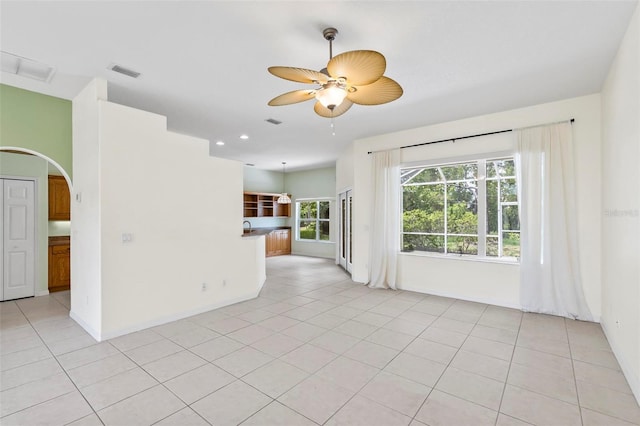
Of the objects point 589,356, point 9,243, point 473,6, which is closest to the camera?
point 473,6

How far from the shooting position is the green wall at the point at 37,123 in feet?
11.8

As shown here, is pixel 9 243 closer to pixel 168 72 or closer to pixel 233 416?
pixel 168 72

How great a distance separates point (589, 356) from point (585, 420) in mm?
1255

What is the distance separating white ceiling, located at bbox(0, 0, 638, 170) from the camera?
2332 millimetres

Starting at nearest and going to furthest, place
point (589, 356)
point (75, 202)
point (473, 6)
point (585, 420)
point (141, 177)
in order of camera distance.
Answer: point (585, 420) < point (473, 6) < point (589, 356) < point (141, 177) < point (75, 202)

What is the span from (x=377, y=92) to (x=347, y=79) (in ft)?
1.30

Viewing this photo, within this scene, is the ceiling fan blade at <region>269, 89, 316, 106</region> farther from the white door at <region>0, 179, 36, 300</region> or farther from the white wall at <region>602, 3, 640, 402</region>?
the white door at <region>0, 179, 36, 300</region>

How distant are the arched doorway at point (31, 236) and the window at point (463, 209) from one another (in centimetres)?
601

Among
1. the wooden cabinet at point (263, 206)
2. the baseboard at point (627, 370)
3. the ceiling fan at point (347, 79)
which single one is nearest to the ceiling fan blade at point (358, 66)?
the ceiling fan at point (347, 79)

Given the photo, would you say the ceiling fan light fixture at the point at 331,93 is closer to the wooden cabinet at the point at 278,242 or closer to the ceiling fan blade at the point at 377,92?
the ceiling fan blade at the point at 377,92

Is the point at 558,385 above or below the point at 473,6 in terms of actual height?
below

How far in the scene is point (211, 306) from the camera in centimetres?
442

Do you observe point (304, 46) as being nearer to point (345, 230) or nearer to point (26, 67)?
point (26, 67)

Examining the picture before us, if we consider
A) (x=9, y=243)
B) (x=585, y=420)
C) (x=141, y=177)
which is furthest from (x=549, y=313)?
(x=9, y=243)
